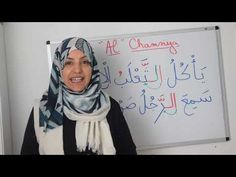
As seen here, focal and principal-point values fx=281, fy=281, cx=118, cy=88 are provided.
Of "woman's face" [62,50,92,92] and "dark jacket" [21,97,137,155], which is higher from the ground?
"woman's face" [62,50,92,92]

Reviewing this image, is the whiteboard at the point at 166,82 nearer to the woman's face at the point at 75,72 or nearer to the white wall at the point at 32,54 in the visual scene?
the white wall at the point at 32,54

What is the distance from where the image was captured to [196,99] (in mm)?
1394

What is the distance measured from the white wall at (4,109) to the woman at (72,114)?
0.23 metres

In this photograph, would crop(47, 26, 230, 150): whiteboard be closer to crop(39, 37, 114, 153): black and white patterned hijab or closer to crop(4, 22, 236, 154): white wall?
crop(4, 22, 236, 154): white wall

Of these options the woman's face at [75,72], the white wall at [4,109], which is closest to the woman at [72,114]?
the woman's face at [75,72]

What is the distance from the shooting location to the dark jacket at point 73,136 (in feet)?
3.38

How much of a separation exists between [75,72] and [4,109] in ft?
1.49

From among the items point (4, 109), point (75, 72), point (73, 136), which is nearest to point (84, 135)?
point (73, 136)

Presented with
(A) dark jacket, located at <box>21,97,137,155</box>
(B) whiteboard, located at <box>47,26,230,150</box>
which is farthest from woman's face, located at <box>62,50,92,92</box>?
(B) whiteboard, located at <box>47,26,230,150</box>

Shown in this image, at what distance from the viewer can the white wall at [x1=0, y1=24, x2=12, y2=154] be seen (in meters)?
1.23

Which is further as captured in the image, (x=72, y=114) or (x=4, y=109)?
(x=4, y=109)

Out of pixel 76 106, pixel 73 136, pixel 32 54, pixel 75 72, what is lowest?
pixel 73 136

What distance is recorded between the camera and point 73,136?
1.04 m

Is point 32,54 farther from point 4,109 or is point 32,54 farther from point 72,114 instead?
point 72,114
